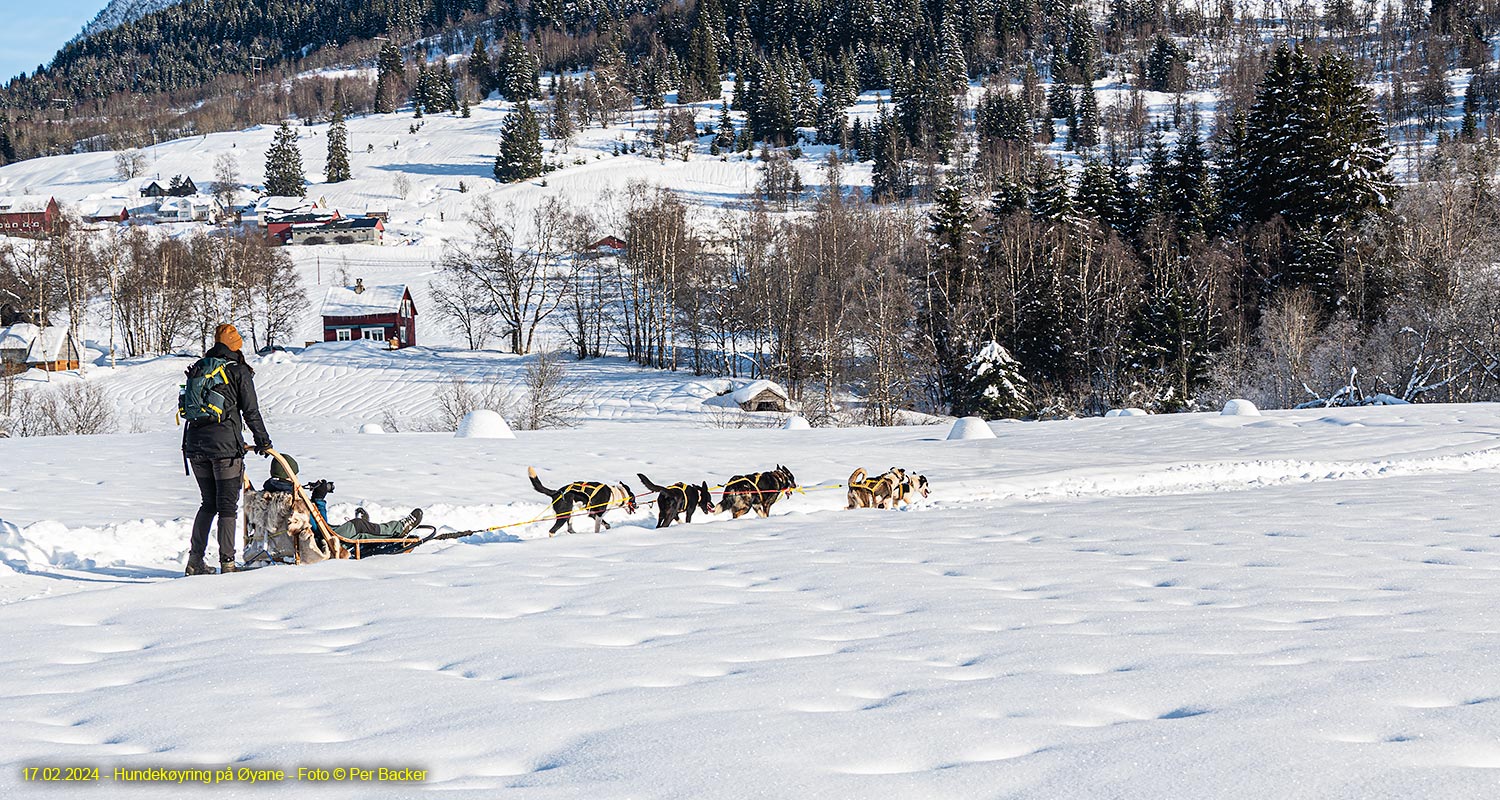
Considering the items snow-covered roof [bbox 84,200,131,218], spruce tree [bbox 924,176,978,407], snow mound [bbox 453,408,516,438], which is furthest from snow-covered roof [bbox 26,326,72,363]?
snow-covered roof [bbox 84,200,131,218]

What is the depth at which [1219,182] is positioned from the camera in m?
53.5

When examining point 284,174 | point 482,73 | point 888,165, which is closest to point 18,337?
point 284,174

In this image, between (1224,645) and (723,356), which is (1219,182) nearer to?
(723,356)

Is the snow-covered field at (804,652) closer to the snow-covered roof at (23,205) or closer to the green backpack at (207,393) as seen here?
the green backpack at (207,393)

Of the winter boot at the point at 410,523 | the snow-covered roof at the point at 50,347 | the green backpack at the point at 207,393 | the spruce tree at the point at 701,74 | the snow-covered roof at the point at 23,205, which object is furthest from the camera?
the spruce tree at the point at 701,74

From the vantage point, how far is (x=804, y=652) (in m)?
4.55

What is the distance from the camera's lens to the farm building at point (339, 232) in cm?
10181

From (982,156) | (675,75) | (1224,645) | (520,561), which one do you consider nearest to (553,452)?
(520,561)

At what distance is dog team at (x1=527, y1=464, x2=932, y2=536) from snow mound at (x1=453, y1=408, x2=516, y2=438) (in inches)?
295

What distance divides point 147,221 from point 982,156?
308 feet

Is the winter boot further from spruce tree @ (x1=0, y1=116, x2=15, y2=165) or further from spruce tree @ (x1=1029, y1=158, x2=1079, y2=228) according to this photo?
spruce tree @ (x1=0, y1=116, x2=15, y2=165)

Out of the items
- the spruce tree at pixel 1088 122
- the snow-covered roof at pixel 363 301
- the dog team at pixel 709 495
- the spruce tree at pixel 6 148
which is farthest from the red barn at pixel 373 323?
the spruce tree at pixel 6 148

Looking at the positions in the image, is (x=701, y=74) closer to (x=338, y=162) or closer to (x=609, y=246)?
(x=338, y=162)

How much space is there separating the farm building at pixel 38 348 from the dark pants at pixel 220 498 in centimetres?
5705
